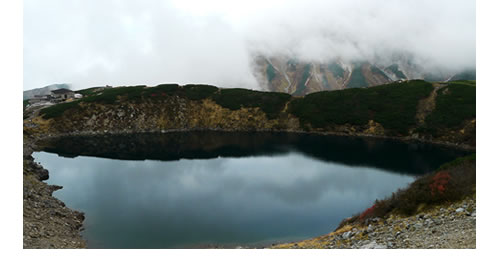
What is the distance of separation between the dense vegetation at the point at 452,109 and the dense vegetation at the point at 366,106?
510cm

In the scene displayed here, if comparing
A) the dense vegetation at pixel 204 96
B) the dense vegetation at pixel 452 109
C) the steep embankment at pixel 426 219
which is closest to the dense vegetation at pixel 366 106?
the dense vegetation at pixel 452 109

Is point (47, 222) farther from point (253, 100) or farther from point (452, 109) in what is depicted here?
point (452, 109)

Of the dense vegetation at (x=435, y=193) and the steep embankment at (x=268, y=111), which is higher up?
the steep embankment at (x=268, y=111)

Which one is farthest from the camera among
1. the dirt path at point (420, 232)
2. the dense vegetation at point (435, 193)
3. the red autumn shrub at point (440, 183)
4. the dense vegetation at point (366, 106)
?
the dense vegetation at point (366, 106)

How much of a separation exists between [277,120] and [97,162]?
Result: 59221 mm

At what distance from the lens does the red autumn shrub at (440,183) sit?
2205cm

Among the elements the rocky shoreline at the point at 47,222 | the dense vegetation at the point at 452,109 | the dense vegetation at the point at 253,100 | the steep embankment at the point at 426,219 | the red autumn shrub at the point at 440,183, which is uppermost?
the dense vegetation at the point at 253,100

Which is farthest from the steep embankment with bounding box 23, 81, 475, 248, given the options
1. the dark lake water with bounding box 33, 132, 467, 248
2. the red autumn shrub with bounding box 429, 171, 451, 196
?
the red autumn shrub with bounding box 429, 171, 451, 196

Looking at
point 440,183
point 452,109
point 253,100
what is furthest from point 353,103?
point 440,183

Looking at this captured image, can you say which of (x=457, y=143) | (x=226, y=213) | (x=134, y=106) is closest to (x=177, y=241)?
(x=226, y=213)

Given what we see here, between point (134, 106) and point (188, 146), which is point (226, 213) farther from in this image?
point (134, 106)

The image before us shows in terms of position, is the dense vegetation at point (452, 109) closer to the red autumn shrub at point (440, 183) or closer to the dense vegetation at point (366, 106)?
the dense vegetation at point (366, 106)

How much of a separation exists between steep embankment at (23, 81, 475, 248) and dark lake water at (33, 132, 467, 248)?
1007cm

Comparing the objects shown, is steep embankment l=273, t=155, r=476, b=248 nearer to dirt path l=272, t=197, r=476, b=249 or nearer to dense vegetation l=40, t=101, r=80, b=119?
dirt path l=272, t=197, r=476, b=249
